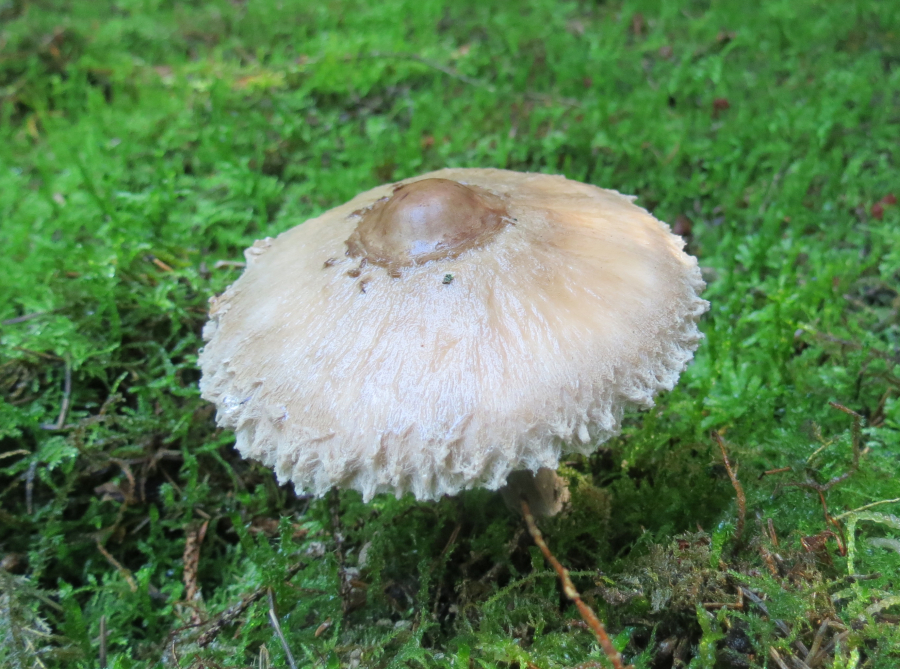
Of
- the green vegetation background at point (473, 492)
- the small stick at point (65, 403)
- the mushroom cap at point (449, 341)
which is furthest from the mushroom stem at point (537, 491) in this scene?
the small stick at point (65, 403)

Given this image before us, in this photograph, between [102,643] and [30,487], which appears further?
[30,487]

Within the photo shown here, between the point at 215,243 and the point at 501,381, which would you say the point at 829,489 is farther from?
the point at 215,243

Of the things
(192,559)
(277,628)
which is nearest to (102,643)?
(192,559)

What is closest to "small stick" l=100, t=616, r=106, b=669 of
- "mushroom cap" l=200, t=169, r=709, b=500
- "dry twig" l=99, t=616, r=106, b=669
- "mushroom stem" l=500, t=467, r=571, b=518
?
"dry twig" l=99, t=616, r=106, b=669

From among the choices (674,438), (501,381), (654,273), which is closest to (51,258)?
(501,381)

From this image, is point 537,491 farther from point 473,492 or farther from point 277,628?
point 277,628

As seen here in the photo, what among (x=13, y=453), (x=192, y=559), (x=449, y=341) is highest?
(x=449, y=341)

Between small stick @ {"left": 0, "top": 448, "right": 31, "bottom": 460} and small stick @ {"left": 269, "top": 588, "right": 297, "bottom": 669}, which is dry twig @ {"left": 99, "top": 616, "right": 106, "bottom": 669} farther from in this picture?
small stick @ {"left": 0, "top": 448, "right": 31, "bottom": 460}
